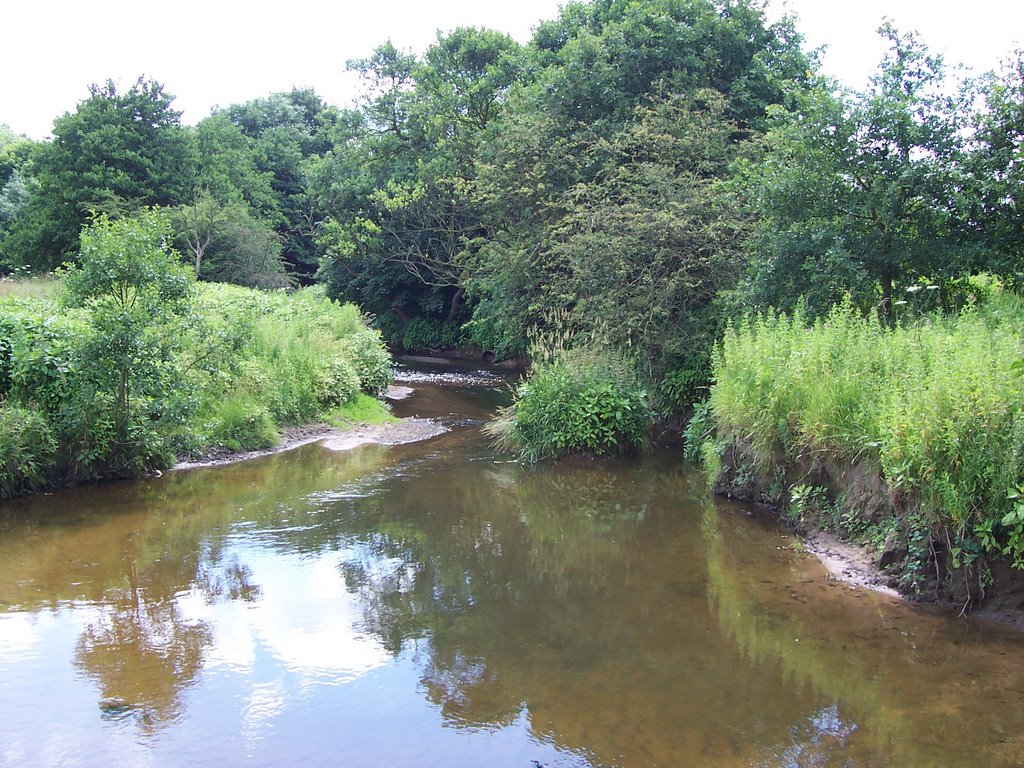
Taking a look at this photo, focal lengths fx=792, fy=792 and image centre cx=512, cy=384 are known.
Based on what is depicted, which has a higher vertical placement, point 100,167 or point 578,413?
point 100,167

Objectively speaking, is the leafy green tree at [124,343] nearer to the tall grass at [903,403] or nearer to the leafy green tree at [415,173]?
the tall grass at [903,403]

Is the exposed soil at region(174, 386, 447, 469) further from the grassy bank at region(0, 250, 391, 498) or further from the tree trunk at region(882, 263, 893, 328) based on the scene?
the tree trunk at region(882, 263, 893, 328)

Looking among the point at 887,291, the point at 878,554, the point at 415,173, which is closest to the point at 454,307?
the point at 415,173

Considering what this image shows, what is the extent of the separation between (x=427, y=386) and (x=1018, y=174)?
634 inches

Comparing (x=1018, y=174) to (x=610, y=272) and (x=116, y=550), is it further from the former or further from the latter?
(x=116, y=550)

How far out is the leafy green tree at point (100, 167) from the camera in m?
32.2

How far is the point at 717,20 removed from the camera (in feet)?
60.2

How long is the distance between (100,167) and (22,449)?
86.1 ft

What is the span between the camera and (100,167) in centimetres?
3219

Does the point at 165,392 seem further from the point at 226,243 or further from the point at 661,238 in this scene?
the point at 226,243

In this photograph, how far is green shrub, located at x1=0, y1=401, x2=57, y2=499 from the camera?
32.8ft

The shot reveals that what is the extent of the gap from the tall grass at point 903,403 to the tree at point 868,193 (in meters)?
1.20

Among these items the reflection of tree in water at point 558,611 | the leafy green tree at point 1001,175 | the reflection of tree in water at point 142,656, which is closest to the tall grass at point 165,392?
the reflection of tree in water at point 558,611

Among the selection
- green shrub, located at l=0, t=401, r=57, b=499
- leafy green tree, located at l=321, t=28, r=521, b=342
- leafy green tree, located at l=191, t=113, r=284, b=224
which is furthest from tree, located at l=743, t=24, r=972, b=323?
leafy green tree, located at l=191, t=113, r=284, b=224
